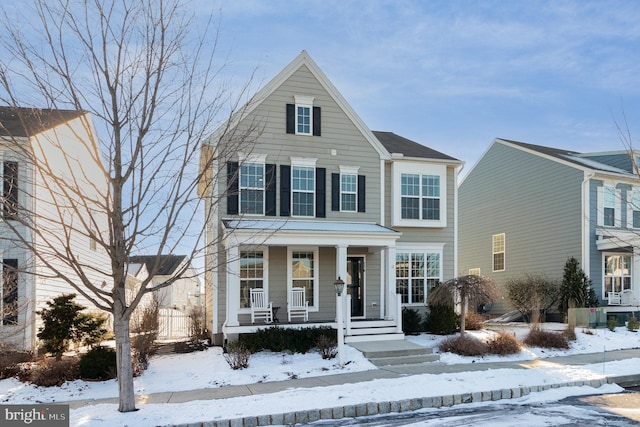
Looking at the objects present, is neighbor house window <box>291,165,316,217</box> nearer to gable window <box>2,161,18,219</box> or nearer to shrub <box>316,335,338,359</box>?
shrub <box>316,335,338,359</box>

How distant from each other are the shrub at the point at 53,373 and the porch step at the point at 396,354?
6872 millimetres

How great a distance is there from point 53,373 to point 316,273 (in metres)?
7.93

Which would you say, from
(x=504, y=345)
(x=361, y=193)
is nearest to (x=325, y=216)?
(x=361, y=193)

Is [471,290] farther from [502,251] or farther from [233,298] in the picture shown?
[502,251]

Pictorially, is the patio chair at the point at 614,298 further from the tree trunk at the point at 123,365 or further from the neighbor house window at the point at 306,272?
the tree trunk at the point at 123,365

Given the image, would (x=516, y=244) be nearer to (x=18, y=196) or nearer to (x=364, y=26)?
(x=364, y=26)

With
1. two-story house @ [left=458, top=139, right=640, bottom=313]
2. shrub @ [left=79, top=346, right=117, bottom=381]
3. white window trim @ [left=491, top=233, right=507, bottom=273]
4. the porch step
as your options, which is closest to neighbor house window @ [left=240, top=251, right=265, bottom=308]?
the porch step

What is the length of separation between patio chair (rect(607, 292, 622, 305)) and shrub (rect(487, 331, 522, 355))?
8.50 metres

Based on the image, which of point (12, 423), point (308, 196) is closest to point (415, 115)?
point (308, 196)

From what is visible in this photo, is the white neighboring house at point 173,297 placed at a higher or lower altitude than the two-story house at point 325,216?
lower

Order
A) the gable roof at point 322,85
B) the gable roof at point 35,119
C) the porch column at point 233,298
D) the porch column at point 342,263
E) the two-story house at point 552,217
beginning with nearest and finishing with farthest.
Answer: the gable roof at point 35,119, the porch column at point 233,298, the porch column at point 342,263, the gable roof at point 322,85, the two-story house at point 552,217

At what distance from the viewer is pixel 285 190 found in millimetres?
16516

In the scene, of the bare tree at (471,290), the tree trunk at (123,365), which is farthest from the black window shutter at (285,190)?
the tree trunk at (123,365)

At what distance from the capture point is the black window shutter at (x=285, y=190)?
1645 cm
